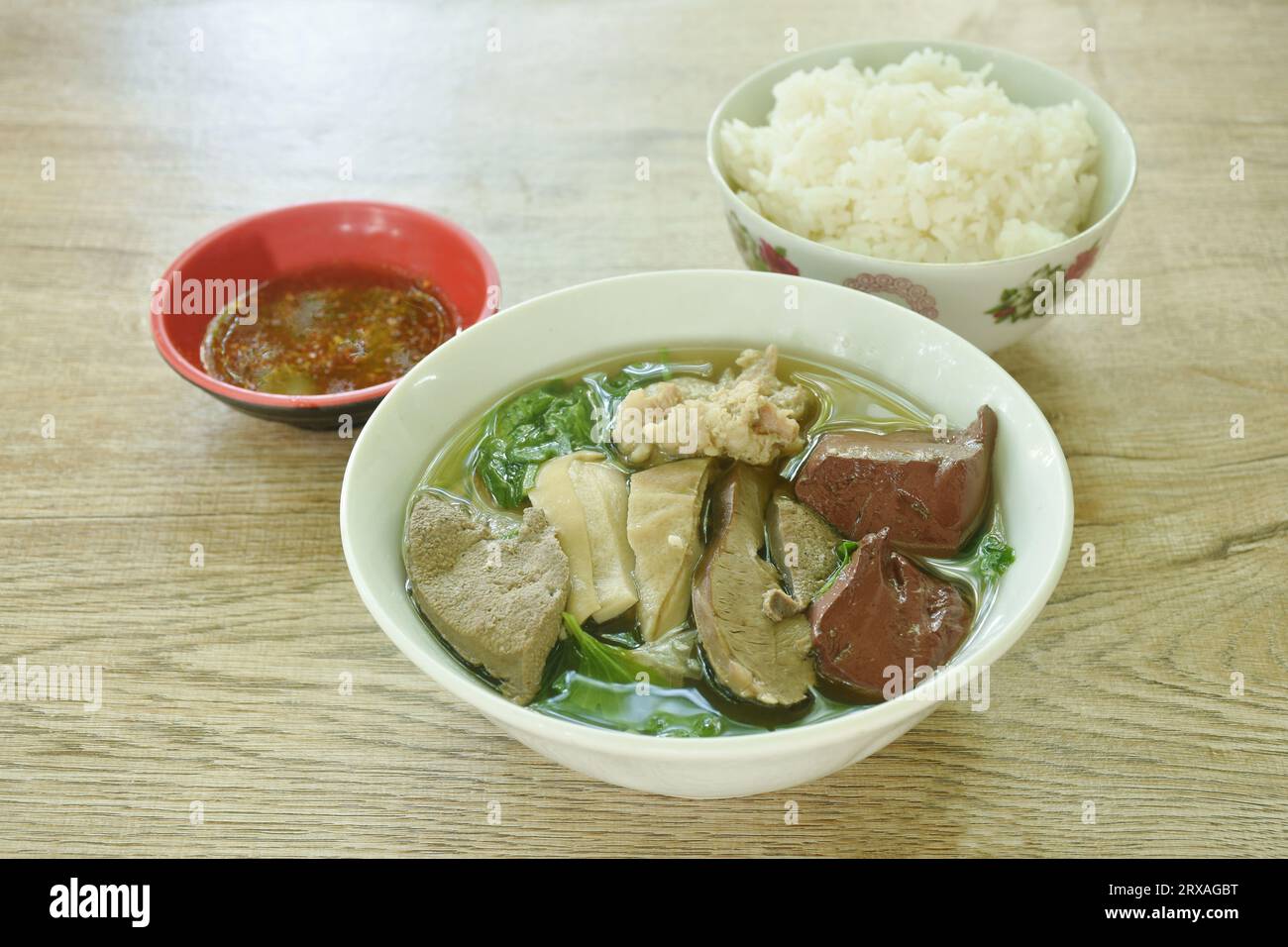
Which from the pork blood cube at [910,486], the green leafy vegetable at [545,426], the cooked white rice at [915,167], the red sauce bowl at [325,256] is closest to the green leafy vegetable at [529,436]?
the green leafy vegetable at [545,426]

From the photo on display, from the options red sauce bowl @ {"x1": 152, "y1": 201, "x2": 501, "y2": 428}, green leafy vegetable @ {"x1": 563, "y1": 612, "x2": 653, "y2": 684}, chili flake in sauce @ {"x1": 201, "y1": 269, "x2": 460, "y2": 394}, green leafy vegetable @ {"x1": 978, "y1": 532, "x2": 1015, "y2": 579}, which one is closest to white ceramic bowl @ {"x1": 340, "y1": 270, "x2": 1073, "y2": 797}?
green leafy vegetable @ {"x1": 978, "y1": 532, "x2": 1015, "y2": 579}

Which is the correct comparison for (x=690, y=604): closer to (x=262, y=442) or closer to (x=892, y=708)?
(x=892, y=708)

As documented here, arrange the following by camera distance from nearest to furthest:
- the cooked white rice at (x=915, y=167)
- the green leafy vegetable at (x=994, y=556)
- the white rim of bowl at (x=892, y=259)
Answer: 1. the green leafy vegetable at (x=994, y=556)
2. the white rim of bowl at (x=892, y=259)
3. the cooked white rice at (x=915, y=167)

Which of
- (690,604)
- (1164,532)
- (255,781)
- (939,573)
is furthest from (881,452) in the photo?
(255,781)

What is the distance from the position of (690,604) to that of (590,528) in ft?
0.78

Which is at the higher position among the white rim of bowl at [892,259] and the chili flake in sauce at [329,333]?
the white rim of bowl at [892,259]

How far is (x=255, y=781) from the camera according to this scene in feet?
6.22

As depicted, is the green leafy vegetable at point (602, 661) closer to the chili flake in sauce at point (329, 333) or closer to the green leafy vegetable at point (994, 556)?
the green leafy vegetable at point (994, 556)

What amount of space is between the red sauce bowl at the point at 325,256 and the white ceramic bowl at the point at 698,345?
30 cm

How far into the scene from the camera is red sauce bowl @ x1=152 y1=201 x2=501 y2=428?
2.45 metres

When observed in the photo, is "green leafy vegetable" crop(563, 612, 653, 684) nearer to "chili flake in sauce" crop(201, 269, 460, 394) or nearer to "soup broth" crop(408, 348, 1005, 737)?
"soup broth" crop(408, 348, 1005, 737)

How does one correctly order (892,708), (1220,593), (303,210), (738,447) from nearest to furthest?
(892,708) → (738,447) → (1220,593) → (303,210)

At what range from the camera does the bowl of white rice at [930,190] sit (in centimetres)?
231

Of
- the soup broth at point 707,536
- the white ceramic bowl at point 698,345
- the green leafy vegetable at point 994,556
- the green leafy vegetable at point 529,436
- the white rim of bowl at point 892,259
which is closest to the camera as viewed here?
the white ceramic bowl at point 698,345
